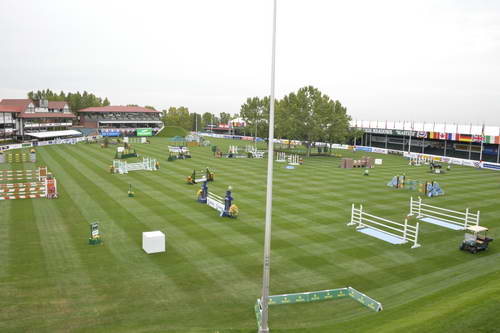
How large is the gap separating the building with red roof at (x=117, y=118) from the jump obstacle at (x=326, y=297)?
123162mm

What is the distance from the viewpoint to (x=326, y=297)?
1447cm

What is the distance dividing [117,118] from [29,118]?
115 ft

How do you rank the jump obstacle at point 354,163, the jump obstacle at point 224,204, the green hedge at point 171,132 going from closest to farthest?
the jump obstacle at point 224,204 → the jump obstacle at point 354,163 → the green hedge at point 171,132

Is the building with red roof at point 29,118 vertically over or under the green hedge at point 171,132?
over

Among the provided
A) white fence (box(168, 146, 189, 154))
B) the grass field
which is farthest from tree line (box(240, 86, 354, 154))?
the grass field

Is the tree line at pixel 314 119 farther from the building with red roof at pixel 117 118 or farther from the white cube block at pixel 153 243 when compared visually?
the building with red roof at pixel 117 118

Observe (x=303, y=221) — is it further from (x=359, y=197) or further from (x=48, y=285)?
(x=48, y=285)

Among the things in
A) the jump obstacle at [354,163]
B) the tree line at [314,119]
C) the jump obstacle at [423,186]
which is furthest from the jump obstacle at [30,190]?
the tree line at [314,119]

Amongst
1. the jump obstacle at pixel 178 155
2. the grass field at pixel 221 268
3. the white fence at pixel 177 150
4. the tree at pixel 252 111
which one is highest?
the tree at pixel 252 111

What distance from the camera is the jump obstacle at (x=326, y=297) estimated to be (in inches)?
541

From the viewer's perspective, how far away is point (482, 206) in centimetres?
3120

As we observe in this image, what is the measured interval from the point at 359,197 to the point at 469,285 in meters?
18.3

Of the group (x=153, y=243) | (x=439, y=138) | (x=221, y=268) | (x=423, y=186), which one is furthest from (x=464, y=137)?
(x=153, y=243)

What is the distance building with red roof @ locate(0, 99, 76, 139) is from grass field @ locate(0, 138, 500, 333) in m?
81.0
